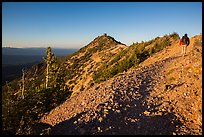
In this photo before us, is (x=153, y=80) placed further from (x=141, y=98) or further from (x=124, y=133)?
(x=124, y=133)

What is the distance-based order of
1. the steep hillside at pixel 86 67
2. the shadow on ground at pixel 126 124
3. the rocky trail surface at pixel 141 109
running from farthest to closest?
the steep hillside at pixel 86 67, the rocky trail surface at pixel 141 109, the shadow on ground at pixel 126 124

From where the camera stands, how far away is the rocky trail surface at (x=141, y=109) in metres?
10.5

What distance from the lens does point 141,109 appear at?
12312mm

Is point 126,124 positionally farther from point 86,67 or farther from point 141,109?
point 86,67

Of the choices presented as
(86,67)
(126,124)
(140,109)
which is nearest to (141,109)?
(140,109)

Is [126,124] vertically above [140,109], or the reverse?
[140,109]

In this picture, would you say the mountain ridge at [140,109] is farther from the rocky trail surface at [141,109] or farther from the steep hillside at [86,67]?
the steep hillside at [86,67]

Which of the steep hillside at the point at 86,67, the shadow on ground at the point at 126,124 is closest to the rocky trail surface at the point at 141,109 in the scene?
the shadow on ground at the point at 126,124

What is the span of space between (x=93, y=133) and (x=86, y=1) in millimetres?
6169

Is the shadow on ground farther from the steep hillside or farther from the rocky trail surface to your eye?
the steep hillside

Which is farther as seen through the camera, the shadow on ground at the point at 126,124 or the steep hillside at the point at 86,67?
the steep hillside at the point at 86,67

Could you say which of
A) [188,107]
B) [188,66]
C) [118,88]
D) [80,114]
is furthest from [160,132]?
[188,66]

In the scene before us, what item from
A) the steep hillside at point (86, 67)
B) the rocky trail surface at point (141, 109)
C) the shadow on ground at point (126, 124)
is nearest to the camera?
the shadow on ground at point (126, 124)

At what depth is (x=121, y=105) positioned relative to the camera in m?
12.8
